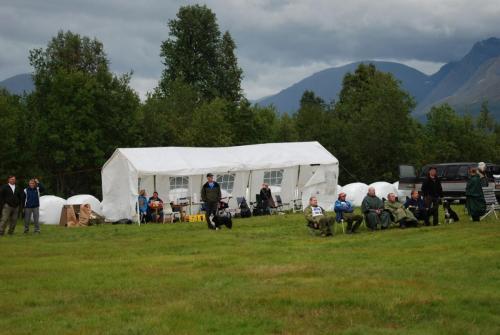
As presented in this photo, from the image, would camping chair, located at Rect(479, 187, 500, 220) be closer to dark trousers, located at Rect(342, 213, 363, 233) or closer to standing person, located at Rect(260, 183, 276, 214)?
dark trousers, located at Rect(342, 213, 363, 233)

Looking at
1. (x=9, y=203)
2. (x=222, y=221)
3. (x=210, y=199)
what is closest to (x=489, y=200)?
(x=222, y=221)

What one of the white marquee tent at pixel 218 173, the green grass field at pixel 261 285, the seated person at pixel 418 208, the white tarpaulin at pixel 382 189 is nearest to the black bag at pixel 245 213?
the white marquee tent at pixel 218 173

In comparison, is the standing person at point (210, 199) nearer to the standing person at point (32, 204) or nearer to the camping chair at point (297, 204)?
the standing person at point (32, 204)

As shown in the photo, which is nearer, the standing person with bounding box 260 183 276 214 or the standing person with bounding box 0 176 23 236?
the standing person with bounding box 0 176 23 236

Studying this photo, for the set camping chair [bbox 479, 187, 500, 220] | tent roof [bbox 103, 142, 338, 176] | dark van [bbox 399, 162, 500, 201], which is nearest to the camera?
camping chair [bbox 479, 187, 500, 220]

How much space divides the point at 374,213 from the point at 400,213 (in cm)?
78

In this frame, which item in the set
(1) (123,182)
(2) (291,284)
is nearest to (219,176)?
(1) (123,182)

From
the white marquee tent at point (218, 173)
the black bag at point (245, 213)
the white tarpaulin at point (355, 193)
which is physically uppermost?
the white marquee tent at point (218, 173)

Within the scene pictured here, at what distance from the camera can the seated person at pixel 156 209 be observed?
26.5m

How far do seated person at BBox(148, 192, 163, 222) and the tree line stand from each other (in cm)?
1413

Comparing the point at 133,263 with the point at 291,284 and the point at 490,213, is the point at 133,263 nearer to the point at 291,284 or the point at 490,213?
the point at 291,284

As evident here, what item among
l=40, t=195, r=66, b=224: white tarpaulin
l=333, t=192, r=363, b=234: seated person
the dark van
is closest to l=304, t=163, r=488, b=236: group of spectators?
l=333, t=192, r=363, b=234: seated person

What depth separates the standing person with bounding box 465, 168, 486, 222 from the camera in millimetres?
19747

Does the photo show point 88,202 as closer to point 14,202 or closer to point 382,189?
point 14,202
